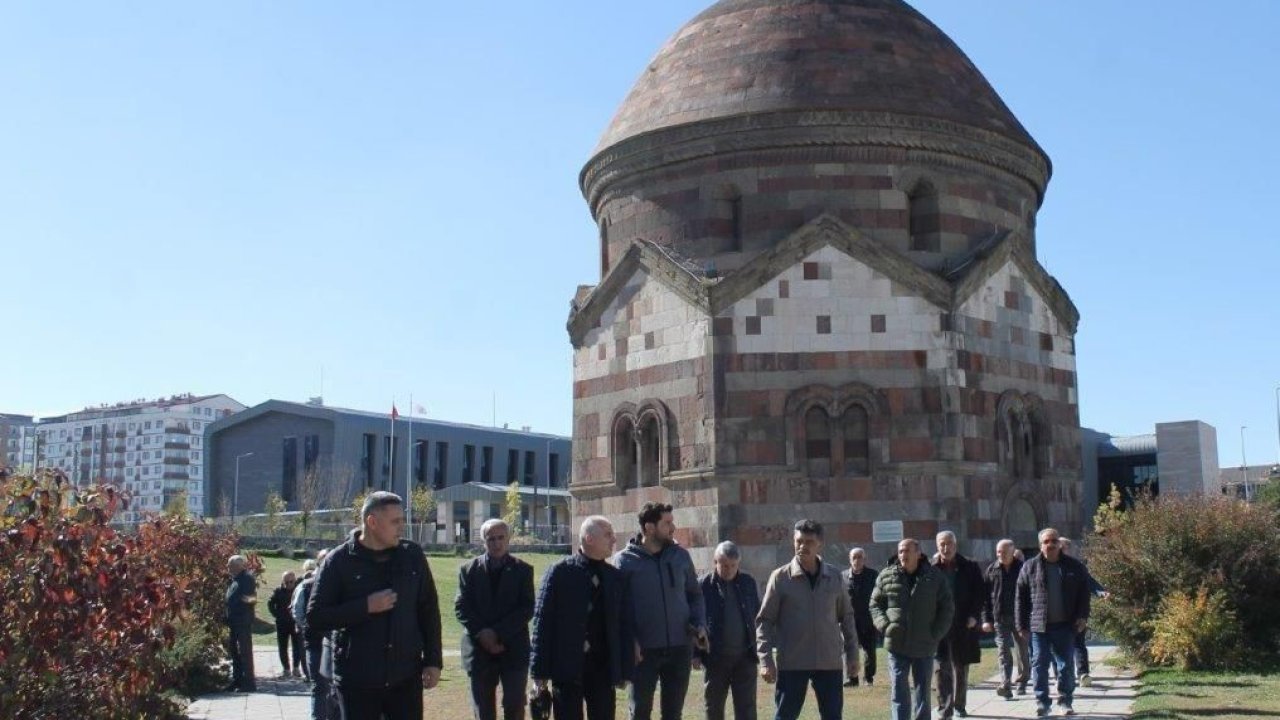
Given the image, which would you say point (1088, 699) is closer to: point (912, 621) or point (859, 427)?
point (912, 621)

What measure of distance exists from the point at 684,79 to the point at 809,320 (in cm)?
484

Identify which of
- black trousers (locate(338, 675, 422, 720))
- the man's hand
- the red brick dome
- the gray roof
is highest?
the red brick dome

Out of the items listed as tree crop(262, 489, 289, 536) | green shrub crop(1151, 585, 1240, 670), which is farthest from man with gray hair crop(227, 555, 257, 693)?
tree crop(262, 489, 289, 536)

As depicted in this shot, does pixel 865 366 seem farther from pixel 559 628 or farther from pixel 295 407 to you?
pixel 295 407

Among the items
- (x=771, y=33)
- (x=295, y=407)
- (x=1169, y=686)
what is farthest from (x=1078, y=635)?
(x=295, y=407)

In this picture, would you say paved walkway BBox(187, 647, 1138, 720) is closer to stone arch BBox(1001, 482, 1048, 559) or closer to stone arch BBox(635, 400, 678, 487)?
stone arch BBox(1001, 482, 1048, 559)

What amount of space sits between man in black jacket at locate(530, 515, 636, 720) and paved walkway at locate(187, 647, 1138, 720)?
5.03 metres

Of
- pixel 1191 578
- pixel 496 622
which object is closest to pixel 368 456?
pixel 1191 578

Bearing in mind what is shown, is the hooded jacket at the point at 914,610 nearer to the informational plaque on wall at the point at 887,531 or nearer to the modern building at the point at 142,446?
the informational plaque on wall at the point at 887,531

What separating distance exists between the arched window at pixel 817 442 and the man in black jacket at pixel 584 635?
11754 mm

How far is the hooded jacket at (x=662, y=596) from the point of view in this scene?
30.5 feet

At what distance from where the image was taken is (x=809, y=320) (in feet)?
67.4

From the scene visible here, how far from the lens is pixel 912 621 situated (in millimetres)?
10719

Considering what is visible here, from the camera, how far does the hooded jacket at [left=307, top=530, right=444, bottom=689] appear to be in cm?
717
